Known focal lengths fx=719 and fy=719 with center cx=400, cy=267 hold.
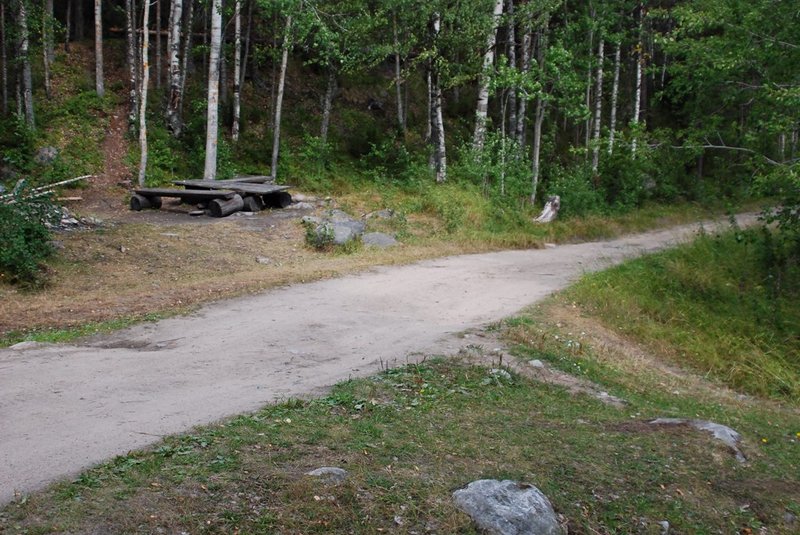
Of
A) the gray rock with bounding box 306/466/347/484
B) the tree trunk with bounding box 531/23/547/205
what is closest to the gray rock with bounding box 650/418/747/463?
the gray rock with bounding box 306/466/347/484

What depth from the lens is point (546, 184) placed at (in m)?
23.1

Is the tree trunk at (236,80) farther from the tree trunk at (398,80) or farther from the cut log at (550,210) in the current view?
the cut log at (550,210)

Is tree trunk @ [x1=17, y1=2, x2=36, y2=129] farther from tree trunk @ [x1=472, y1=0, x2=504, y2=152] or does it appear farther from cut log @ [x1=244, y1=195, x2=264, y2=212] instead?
tree trunk @ [x1=472, y1=0, x2=504, y2=152]

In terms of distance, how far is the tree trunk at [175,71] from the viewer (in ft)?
68.9

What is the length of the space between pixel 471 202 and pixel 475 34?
5.08 m

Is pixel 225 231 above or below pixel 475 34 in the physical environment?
below

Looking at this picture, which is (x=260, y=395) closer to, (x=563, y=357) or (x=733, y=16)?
(x=563, y=357)

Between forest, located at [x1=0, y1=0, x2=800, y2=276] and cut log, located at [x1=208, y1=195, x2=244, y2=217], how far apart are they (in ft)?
8.13

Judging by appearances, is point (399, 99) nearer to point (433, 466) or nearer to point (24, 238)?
point (24, 238)

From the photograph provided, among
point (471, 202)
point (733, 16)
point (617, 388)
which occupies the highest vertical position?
point (733, 16)

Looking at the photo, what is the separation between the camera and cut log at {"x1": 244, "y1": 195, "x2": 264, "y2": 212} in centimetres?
1816

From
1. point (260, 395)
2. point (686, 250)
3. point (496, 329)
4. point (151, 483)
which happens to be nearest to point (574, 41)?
point (686, 250)

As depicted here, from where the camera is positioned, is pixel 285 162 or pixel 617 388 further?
pixel 285 162

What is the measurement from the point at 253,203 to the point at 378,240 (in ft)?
12.7
